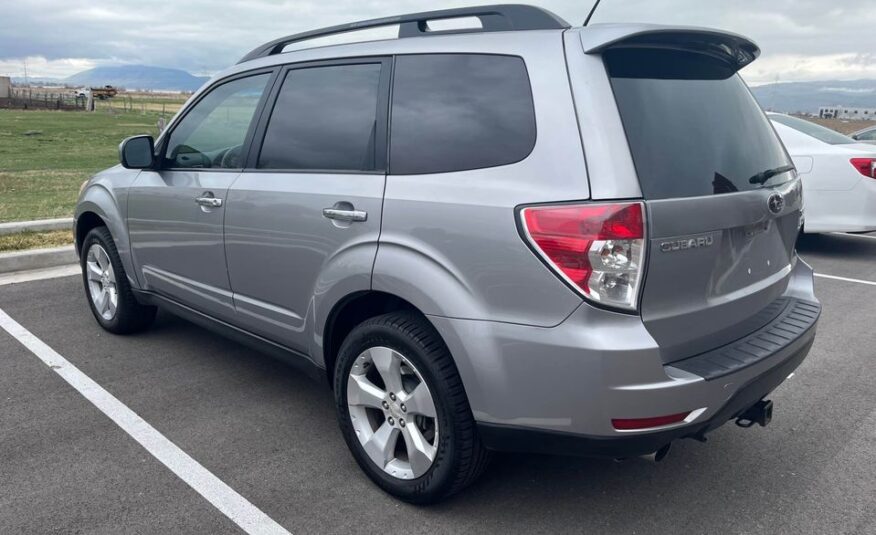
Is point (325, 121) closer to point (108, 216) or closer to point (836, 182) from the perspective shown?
point (108, 216)

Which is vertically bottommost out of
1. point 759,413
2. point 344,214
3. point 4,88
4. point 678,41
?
point 4,88

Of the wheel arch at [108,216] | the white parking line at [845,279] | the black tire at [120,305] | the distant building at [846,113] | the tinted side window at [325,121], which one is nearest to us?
the tinted side window at [325,121]

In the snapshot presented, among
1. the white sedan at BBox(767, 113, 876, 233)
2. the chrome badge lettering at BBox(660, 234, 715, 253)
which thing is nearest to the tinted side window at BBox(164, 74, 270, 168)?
the chrome badge lettering at BBox(660, 234, 715, 253)

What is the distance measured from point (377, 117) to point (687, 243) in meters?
1.39

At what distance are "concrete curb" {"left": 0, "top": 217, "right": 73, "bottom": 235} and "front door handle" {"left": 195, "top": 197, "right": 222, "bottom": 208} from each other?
4638 mm

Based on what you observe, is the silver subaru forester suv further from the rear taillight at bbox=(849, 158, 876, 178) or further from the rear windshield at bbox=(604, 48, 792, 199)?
the rear taillight at bbox=(849, 158, 876, 178)

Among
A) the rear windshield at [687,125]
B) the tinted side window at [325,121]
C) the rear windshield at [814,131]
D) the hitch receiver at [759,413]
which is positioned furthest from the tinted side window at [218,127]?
the rear windshield at [814,131]

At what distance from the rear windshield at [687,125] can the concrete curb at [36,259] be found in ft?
19.9

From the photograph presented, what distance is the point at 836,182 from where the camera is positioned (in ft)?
25.9

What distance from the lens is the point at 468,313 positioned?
8.52 ft

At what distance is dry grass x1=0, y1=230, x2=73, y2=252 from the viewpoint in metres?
7.05

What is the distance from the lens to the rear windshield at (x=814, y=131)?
8.31m

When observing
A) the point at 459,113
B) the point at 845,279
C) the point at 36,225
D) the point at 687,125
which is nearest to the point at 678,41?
the point at 687,125

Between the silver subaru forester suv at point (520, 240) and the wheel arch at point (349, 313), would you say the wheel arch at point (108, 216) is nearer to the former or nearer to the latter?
the silver subaru forester suv at point (520, 240)
